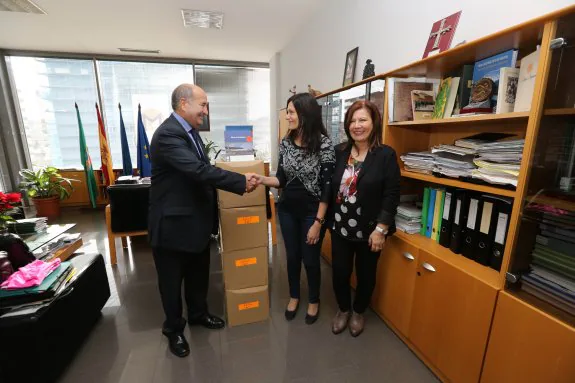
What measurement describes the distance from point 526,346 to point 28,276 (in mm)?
2310

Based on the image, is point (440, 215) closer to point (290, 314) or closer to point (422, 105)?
point (422, 105)

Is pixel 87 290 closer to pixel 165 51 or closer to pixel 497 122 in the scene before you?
pixel 497 122

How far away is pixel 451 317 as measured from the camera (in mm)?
1366

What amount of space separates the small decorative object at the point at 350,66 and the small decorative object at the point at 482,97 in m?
1.48

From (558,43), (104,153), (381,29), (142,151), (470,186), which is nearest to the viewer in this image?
(558,43)

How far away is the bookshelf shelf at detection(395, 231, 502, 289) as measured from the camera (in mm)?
1229

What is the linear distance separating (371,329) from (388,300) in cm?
24

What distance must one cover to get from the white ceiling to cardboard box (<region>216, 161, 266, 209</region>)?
2.28 m

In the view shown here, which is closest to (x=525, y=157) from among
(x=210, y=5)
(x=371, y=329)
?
(x=371, y=329)

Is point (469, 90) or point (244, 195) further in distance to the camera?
point (244, 195)

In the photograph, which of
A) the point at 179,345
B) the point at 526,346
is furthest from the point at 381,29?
the point at 179,345

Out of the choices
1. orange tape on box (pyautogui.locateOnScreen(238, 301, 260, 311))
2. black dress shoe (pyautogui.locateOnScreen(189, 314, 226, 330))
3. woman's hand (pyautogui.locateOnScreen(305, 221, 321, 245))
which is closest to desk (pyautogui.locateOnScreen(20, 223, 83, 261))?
black dress shoe (pyautogui.locateOnScreen(189, 314, 226, 330))

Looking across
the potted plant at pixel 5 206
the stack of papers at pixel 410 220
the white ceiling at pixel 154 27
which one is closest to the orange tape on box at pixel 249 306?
the stack of papers at pixel 410 220

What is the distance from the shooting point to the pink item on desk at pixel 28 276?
1.42 m
